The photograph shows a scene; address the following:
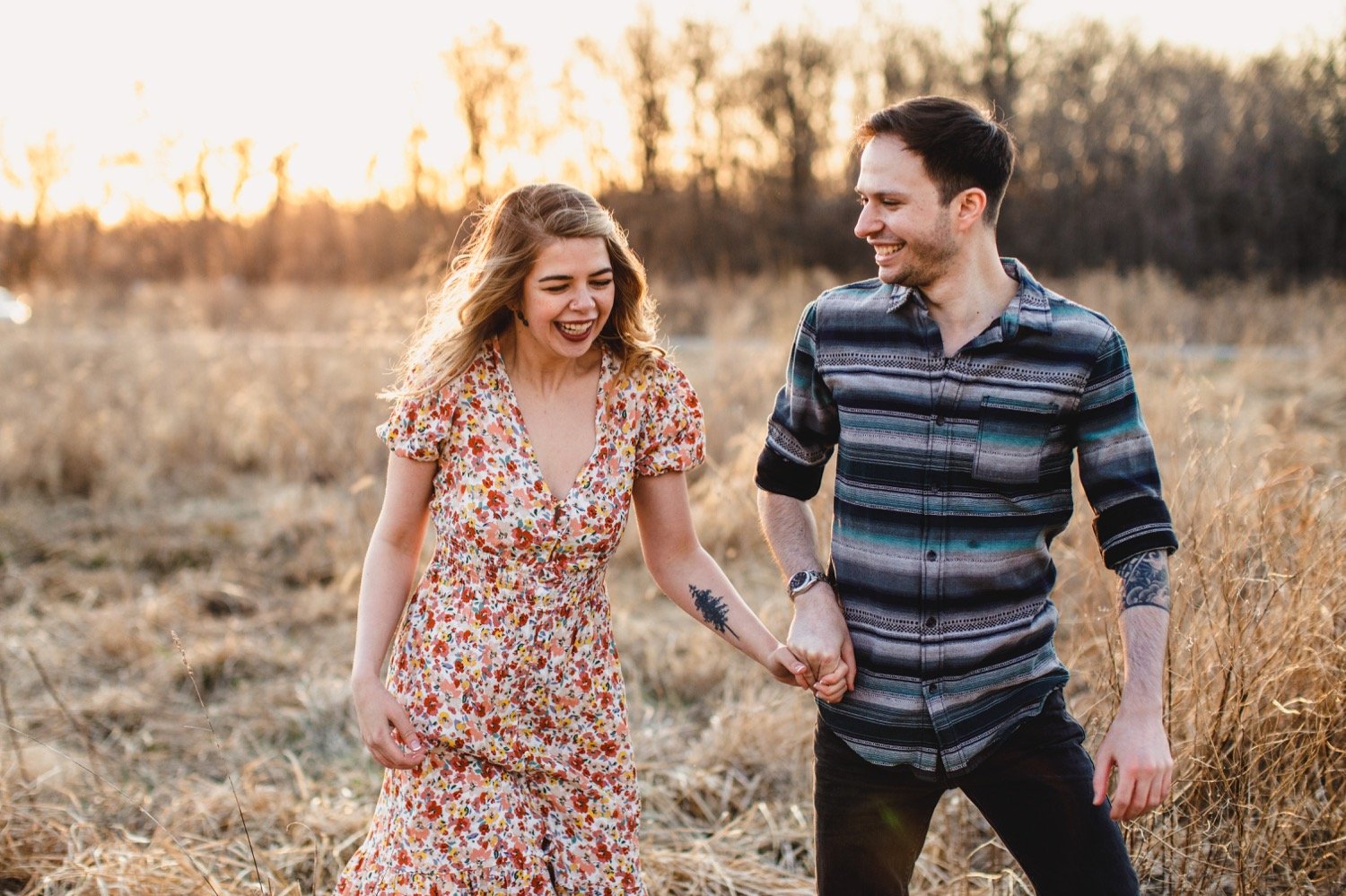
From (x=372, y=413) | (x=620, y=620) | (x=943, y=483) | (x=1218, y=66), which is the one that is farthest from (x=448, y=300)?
(x=1218, y=66)

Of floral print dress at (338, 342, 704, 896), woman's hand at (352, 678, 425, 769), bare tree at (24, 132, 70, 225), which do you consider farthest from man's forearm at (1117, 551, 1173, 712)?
bare tree at (24, 132, 70, 225)

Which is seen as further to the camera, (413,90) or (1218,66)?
(1218,66)

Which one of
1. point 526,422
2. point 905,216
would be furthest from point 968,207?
point 526,422

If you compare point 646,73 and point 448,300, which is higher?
point 646,73

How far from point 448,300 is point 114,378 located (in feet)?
26.6

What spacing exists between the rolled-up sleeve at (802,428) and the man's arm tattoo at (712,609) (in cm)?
29

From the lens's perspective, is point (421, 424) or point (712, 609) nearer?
point (421, 424)

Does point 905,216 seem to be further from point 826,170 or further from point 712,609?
point 826,170

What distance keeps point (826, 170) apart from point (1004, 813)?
2068 centimetres

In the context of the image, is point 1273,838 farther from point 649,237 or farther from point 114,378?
point 649,237

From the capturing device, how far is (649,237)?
2128 centimetres

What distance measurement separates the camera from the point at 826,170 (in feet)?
70.7

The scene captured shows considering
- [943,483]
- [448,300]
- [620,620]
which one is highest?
[448,300]

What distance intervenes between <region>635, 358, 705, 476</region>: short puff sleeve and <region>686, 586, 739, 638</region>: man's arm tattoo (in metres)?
0.29
